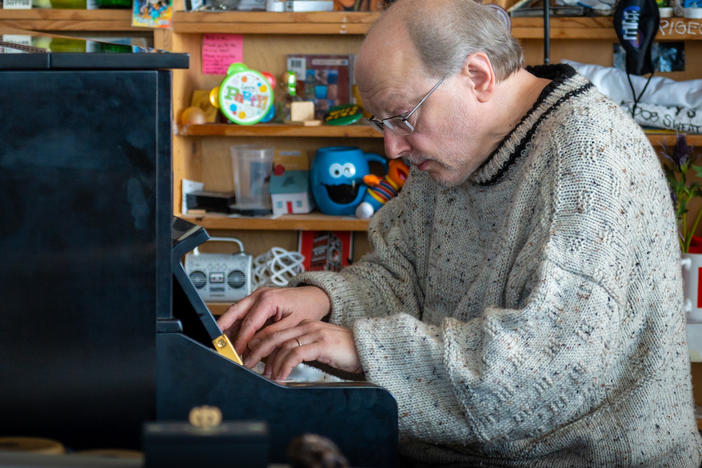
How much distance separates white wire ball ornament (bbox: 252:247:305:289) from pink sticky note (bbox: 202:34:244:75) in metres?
0.66

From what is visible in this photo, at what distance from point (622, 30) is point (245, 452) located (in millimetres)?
2165

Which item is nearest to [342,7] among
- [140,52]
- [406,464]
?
[406,464]

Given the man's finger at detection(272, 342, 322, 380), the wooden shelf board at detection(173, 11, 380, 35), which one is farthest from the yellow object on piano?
the wooden shelf board at detection(173, 11, 380, 35)

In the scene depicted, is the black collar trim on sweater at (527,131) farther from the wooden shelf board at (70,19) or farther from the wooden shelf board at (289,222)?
the wooden shelf board at (70,19)

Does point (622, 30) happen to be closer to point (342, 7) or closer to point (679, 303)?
point (342, 7)

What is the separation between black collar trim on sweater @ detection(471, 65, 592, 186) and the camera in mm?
1132

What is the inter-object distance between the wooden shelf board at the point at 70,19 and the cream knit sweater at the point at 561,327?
5.52ft

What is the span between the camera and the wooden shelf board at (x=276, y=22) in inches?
97.7

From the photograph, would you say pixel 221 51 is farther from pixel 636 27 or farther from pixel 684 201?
pixel 684 201

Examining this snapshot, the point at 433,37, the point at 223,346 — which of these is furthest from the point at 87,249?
the point at 433,37

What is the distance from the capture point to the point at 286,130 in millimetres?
2520

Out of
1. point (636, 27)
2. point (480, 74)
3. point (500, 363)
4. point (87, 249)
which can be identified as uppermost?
point (636, 27)

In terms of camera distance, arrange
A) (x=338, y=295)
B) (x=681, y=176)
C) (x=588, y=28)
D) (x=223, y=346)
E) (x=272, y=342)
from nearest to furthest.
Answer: (x=223, y=346) < (x=272, y=342) < (x=338, y=295) < (x=681, y=176) < (x=588, y=28)

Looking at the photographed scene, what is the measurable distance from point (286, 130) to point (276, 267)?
0.48 meters
